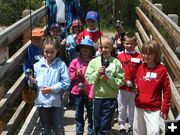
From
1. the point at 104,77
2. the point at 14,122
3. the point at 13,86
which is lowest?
the point at 14,122

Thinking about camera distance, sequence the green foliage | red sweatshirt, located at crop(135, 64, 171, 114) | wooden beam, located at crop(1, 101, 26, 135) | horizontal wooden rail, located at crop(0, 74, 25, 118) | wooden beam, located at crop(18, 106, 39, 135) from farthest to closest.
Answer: the green foliage → wooden beam, located at crop(18, 106, 39, 135) → wooden beam, located at crop(1, 101, 26, 135) → horizontal wooden rail, located at crop(0, 74, 25, 118) → red sweatshirt, located at crop(135, 64, 171, 114)

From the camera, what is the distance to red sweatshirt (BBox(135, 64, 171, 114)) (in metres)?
4.46

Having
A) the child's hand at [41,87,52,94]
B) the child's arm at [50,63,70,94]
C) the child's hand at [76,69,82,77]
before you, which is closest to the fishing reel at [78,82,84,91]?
the child's hand at [76,69,82,77]

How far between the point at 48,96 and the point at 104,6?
50.5 ft

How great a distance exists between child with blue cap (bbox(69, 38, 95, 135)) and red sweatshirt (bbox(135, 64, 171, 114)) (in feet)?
2.31

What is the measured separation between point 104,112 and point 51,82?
0.64 metres

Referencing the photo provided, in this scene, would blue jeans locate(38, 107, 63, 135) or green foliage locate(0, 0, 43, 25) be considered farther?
green foliage locate(0, 0, 43, 25)

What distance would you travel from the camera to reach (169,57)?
5.59 meters

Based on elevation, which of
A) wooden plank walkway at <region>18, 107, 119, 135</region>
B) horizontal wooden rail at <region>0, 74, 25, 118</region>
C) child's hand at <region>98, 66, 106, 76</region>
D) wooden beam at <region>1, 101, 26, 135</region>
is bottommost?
wooden plank walkway at <region>18, 107, 119, 135</region>

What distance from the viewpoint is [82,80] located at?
5.22 meters

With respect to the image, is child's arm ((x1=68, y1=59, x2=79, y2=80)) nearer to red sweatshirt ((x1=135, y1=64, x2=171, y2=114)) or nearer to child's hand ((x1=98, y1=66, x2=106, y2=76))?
child's hand ((x1=98, y1=66, x2=106, y2=76))

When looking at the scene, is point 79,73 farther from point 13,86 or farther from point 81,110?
point 13,86

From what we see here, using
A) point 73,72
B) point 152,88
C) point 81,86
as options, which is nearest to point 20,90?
point 73,72

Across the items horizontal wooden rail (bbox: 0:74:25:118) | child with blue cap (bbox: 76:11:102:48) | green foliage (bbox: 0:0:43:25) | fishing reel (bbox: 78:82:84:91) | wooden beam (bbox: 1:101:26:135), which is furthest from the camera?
green foliage (bbox: 0:0:43:25)
